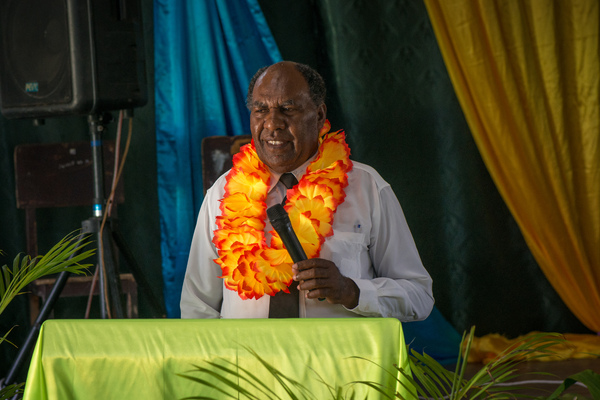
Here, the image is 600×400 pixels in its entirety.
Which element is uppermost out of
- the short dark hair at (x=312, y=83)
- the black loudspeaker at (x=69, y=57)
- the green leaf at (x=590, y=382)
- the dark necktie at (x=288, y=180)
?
the black loudspeaker at (x=69, y=57)

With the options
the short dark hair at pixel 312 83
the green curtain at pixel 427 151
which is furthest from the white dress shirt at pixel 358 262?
the green curtain at pixel 427 151

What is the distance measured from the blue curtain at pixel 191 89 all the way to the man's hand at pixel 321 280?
66.8 inches

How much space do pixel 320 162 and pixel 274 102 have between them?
227mm

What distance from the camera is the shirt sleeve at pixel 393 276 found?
186 centimetres

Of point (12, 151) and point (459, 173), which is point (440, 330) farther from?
point (12, 151)

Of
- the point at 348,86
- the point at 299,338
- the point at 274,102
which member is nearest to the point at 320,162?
the point at 274,102

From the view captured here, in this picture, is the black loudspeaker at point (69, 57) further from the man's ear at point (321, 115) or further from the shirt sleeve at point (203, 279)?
the man's ear at point (321, 115)

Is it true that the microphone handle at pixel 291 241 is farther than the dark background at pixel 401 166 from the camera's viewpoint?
No

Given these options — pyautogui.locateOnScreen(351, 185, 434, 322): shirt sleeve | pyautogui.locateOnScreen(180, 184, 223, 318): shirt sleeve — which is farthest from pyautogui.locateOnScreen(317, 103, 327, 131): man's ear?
pyautogui.locateOnScreen(180, 184, 223, 318): shirt sleeve

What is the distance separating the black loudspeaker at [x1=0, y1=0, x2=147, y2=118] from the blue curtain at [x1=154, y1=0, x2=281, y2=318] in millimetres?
492

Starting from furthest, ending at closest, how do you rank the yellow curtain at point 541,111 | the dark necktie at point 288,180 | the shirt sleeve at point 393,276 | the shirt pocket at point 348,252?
the yellow curtain at point 541,111
the dark necktie at point 288,180
the shirt pocket at point 348,252
the shirt sleeve at point 393,276

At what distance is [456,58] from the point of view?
11.1 ft

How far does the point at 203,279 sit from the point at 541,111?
2012 millimetres

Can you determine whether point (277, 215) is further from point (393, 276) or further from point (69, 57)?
point (69, 57)
